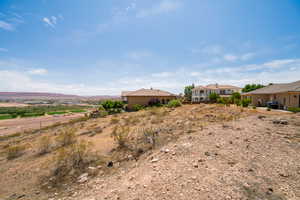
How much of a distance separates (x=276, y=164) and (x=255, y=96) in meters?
23.5

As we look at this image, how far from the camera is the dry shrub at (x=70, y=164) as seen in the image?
3990 millimetres

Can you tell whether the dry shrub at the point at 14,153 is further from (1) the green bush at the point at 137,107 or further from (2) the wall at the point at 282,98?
(2) the wall at the point at 282,98

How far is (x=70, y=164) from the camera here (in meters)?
4.55

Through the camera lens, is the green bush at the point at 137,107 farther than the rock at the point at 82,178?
Yes

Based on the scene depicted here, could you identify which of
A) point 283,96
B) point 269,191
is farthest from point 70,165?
point 283,96

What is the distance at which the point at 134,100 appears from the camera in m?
24.2

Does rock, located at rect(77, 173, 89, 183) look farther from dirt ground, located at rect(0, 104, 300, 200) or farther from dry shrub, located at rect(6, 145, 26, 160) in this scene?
dry shrub, located at rect(6, 145, 26, 160)

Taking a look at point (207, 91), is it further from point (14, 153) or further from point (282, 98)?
point (14, 153)

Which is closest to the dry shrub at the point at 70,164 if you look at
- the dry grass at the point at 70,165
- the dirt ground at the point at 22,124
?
the dry grass at the point at 70,165

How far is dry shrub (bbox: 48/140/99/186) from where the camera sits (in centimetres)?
399

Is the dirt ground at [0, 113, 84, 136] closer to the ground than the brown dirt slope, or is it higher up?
closer to the ground

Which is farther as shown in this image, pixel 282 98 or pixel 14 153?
pixel 282 98

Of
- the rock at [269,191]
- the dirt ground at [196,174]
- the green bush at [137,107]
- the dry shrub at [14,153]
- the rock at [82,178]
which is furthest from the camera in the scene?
the green bush at [137,107]

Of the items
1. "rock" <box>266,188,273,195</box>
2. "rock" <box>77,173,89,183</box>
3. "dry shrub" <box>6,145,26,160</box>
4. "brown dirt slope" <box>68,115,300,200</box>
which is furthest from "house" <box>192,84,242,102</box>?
"dry shrub" <box>6,145,26,160</box>
